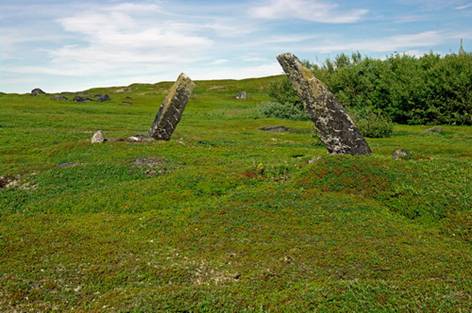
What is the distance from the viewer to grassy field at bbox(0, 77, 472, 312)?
1165cm

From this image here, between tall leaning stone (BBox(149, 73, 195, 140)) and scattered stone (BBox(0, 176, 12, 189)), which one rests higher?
tall leaning stone (BBox(149, 73, 195, 140))

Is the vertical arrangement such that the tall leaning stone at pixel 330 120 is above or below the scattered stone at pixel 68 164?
above

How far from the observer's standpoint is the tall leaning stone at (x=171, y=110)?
3488 cm

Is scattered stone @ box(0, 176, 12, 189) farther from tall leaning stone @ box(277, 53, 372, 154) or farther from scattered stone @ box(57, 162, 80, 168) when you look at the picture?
tall leaning stone @ box(277, 53, 372, 154)

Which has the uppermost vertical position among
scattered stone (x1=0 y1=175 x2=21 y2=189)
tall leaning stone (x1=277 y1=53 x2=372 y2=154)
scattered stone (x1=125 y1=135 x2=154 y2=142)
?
tall leaning stone (x1=277 y1=53 x2=372 y2=154)

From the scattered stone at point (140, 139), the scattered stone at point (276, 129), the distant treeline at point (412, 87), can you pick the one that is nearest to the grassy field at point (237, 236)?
the scattered stone at point (140, 139)

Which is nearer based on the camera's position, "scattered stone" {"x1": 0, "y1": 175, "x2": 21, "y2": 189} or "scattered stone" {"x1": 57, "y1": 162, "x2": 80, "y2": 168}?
"scattered stone" {"x1": 0, "y1": 175, "x2": 21, "y2": 189}

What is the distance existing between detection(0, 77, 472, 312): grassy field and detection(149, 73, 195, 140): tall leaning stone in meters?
6.74

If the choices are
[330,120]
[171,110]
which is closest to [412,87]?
[171,110]

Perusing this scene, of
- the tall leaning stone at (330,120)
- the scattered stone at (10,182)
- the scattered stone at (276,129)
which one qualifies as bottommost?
the scattered stone at (276,129)

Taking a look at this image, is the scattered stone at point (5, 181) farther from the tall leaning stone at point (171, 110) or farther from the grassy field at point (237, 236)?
the tall leaning stone at point (171, 110)

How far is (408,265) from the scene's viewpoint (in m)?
13.7

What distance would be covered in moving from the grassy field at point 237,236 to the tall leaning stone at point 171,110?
6736 millimetres

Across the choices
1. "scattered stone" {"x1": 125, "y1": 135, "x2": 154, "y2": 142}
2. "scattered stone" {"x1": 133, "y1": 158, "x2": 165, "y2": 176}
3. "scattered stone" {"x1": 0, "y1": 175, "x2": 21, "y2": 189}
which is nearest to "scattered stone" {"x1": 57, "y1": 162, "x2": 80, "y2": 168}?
"scattered stone" {"x1": 0, "y1": 175, "x2": 21, "y2": 189}
